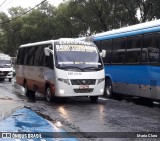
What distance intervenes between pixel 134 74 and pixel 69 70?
2.70 meters

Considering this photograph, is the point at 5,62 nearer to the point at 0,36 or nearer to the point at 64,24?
the point at 64,24

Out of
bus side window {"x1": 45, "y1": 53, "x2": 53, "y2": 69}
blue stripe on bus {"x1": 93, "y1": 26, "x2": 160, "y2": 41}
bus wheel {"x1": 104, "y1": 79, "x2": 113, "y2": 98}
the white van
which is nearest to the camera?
blue stripe on bus {"x1": 93, "y1": 26, "x2": 160, "y2": 41}

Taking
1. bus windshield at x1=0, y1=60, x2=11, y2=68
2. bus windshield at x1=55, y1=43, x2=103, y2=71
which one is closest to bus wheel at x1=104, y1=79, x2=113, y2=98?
Answer: bus windshield at x1=55, y1=43, x2=103, y2=71

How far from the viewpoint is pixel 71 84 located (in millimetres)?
14836

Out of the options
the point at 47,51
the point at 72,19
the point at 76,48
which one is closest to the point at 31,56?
the point at 47,51

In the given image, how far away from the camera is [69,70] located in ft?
49.0

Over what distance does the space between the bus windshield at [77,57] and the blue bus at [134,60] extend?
1.46 m

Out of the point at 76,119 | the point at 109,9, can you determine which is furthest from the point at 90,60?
the point at 109,9

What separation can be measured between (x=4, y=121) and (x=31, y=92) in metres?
8.75

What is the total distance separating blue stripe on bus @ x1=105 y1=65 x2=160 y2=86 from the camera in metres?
14.3

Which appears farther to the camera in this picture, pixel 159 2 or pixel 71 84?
pixel 159 2

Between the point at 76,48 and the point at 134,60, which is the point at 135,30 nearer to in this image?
the point at 134,60

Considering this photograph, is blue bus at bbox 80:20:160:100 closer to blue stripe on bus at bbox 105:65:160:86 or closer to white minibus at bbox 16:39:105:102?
blue stripe on bus at bbox 105:65:160:86

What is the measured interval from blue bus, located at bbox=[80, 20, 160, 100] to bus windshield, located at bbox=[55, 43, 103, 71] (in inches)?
57.4
